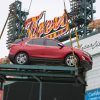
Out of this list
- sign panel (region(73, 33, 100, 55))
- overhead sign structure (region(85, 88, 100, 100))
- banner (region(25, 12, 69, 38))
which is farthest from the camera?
banner (region(25, 12, 69, 38))

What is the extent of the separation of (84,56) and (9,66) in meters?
3.19

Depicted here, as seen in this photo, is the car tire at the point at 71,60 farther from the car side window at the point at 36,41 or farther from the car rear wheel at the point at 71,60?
the car side window at the point at 36,41

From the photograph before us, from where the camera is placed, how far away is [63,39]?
61.4 meters

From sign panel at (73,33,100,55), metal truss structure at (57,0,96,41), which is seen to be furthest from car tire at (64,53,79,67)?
metal truss structure at (57,0,96,41)

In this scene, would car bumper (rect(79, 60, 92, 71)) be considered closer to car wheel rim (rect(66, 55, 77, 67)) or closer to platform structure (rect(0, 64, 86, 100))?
car wheel rim (rect(66, 55, 77, 67))

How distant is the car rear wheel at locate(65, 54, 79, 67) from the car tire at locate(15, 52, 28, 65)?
1.59 meters

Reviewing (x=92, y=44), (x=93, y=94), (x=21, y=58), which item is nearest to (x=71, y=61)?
(x=21, y=58)

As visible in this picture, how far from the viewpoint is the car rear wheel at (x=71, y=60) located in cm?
1575

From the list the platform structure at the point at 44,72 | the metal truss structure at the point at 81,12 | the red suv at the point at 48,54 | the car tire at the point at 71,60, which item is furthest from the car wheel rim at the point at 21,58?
the metal truss structure at the point at 81,12

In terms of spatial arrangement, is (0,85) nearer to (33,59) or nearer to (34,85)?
→ (33,59)

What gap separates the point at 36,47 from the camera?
16.5 meters

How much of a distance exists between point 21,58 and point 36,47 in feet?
2.46

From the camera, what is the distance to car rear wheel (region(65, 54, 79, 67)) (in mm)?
15750

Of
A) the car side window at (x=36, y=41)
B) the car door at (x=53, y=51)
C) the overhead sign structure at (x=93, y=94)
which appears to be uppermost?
the car side window at (x=36, y=41)
